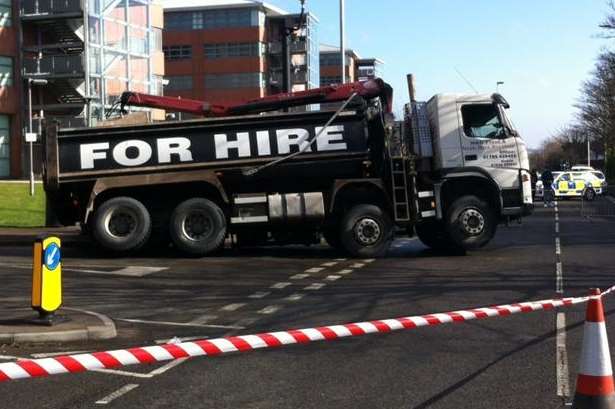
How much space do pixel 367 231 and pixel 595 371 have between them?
409 inches

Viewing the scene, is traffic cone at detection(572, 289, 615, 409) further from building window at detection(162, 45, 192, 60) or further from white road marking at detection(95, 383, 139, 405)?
building window at detection(162, 45, 192, 60)

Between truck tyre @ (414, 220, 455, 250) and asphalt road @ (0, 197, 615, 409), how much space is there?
611 millimetres

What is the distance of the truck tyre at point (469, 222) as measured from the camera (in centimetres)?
1502

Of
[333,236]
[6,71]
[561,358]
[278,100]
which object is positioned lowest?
[561,358]

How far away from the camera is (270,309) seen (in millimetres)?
9391

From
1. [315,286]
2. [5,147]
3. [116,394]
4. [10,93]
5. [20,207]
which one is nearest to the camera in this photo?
[116,394]

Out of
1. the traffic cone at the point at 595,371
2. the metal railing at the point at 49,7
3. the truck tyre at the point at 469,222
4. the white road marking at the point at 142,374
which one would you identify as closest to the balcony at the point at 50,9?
the metal railing at the point at 49,7

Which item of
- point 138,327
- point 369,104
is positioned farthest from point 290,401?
point 369,104

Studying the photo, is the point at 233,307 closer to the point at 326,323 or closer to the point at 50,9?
the point at 326,323

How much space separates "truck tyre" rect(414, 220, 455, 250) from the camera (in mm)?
16234

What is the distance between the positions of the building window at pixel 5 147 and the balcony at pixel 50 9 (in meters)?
7.22

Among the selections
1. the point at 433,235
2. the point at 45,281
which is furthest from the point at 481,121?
the point at 45,281

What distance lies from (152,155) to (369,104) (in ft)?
14.8

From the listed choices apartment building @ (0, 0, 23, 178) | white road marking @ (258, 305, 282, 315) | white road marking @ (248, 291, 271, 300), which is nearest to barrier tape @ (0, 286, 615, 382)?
white road marking @ (258, 305, 282, 315)
